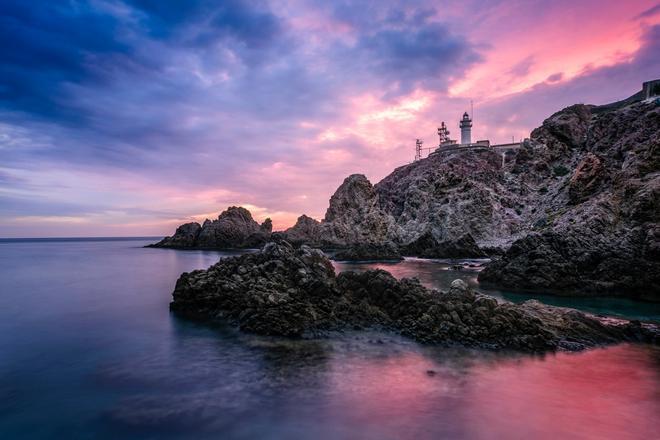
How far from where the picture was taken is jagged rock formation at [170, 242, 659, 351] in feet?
47.3

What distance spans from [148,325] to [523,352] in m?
16.5

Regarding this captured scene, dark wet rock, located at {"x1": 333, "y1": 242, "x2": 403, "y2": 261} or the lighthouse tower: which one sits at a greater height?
the lighthouse tower

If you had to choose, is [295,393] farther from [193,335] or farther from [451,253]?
[451,253]

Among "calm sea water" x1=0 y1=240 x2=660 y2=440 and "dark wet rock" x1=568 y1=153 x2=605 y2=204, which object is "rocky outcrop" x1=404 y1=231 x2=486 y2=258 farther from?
"calm sea water" x1=0 y1=240 x2=660 y2=440

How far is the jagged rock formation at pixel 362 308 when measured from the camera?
14414mm

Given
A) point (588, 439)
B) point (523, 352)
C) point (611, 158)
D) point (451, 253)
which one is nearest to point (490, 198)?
point (451, 253)

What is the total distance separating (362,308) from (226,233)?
82269 mm

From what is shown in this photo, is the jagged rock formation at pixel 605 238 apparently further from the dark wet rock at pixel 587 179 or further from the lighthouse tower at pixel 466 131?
the lighthouse tower at pixel 466 131

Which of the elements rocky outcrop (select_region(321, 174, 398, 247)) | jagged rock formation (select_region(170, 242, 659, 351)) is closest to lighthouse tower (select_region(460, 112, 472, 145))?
rocky outcrop (select_region(321, 174, 398, 247))

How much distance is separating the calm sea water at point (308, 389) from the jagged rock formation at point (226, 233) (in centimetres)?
7495

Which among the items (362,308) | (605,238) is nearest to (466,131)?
(605,238)

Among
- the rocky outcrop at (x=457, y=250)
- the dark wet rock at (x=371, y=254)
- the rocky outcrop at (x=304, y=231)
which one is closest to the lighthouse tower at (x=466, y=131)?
the rocky outcrop at (x=304, y=231)

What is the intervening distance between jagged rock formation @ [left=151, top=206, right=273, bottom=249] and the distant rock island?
297mm

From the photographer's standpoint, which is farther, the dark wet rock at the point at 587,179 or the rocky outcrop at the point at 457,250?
the rocky outcrop at the point at 457,250
